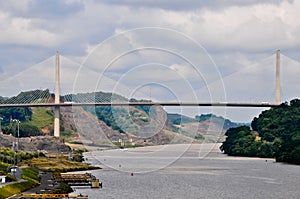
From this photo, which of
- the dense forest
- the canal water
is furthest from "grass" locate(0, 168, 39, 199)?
the dense forest

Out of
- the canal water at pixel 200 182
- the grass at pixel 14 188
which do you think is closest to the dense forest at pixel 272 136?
the canal water at pixel 200 182

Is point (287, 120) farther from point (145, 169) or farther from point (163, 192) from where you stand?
point (163, 192)

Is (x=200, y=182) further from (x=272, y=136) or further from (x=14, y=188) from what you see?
(x=272, y=136)

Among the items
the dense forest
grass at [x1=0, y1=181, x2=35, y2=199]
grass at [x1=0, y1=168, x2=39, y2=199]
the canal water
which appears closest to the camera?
grass at [x1=0, y1=181, x2=35, y2=199]

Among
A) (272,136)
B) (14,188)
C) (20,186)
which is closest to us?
(14,188)

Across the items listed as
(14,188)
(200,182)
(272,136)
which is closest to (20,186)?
(14,188)

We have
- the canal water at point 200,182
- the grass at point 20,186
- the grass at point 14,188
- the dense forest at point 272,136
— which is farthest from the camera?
the dense forest at point 272,136

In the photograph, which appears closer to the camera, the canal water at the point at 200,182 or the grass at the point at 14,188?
the grass at the point at 14,188

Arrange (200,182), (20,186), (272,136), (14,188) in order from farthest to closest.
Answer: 1. (272,136)
2. (200,182)
3. (20,186)
4. (14,188)

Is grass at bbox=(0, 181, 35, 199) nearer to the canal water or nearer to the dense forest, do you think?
the canal water

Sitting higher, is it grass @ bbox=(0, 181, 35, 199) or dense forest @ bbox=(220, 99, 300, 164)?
dense forest @ bbox=(220, 99, 300, 164)

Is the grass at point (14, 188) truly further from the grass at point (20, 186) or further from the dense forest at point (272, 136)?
the dense forest at point (272, 136)

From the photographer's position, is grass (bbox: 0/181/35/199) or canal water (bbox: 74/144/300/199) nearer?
grass (bbox: 0/181/35/199)
